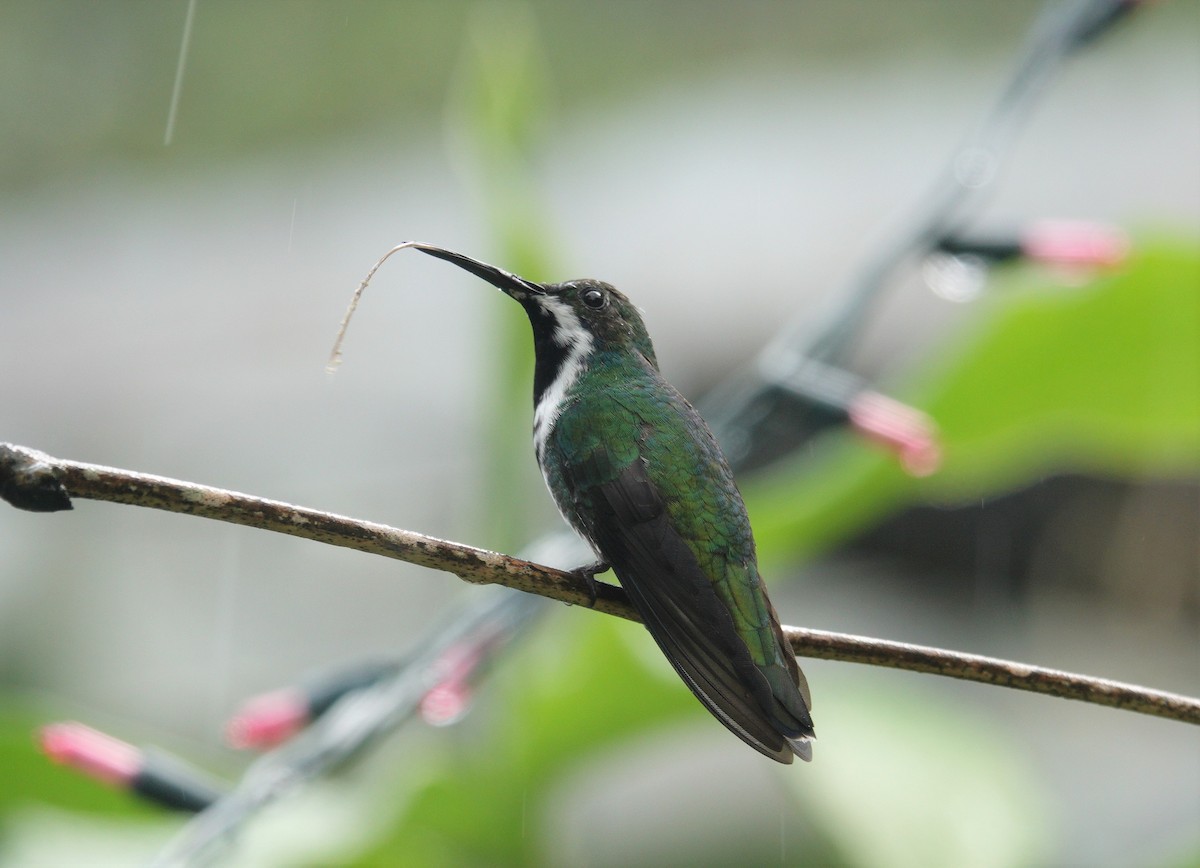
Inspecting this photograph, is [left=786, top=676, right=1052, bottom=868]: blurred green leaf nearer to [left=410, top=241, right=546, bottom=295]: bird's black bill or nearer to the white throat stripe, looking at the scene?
the white throat stripe

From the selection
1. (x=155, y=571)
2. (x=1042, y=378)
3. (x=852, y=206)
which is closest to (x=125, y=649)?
(x=155, y=571)

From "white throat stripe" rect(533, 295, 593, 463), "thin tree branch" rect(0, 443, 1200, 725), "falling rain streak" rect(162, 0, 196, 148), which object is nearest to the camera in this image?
"thin tree branch" rect(0, 443, 1200, 725)

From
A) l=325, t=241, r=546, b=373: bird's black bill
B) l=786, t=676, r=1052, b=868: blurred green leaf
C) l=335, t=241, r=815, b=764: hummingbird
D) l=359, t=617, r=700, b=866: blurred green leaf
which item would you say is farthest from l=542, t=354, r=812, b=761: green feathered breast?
l=786, t=676, r=1052, b=868: blurred green leaf

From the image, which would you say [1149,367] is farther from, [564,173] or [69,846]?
[564,173]

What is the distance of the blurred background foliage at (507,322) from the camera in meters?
3.01

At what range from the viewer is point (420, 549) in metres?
0.80

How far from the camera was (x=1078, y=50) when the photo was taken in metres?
1.36

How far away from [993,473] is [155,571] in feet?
9.24

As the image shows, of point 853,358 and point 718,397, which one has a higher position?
point 718,397

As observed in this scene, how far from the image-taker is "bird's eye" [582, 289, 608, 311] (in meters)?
1.37

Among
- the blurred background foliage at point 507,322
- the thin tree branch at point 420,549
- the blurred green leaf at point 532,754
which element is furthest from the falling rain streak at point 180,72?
the thin tree branch at point 420,549

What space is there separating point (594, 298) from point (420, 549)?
62cm

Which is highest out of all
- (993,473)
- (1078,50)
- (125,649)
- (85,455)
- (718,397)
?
(1078,50)

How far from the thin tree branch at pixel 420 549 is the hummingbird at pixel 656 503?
49mm
